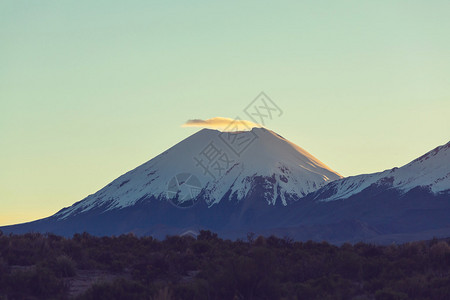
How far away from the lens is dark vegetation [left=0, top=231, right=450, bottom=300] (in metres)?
26.3

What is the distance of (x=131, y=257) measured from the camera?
116 ft

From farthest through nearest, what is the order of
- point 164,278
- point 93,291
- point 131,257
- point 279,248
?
point 279,248 < point 131,257 < point 164,278 < point 93,291

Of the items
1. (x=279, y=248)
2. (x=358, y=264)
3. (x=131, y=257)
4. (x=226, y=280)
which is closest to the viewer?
(x=226, y=280)

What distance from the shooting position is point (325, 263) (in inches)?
1326

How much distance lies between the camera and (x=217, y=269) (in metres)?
30.3

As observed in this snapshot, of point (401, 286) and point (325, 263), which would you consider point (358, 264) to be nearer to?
point (325, 263)

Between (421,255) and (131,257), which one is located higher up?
(131,257)

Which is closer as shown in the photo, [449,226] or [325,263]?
[325,263]

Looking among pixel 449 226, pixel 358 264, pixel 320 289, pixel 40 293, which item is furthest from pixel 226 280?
pixel 449 226

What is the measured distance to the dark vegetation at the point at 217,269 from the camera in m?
26.3

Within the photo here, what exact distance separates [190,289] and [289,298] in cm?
323

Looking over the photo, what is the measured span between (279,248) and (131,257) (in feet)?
29.5

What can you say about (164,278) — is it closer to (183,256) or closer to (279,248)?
(183,256)

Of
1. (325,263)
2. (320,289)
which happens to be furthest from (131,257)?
(320,289)
